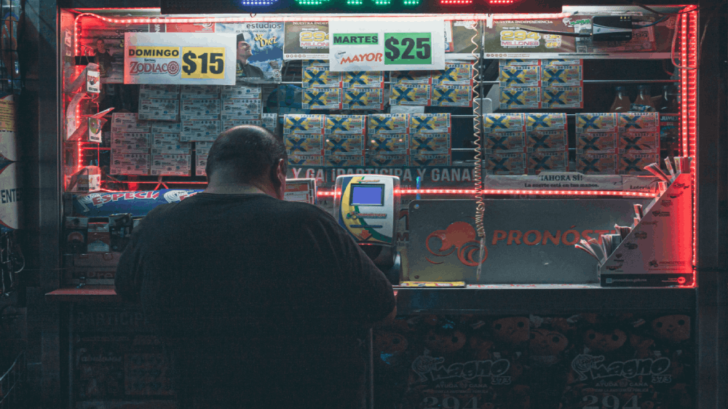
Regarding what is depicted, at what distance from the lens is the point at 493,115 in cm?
365

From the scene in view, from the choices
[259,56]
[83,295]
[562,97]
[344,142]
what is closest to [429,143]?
[344,142]

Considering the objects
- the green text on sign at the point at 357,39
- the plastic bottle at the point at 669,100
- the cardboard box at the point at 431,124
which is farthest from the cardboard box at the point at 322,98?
the plastic bottle at the point at 669,100

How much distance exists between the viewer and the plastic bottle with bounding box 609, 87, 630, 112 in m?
3.66

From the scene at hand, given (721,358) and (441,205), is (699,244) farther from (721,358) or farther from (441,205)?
(441,205)

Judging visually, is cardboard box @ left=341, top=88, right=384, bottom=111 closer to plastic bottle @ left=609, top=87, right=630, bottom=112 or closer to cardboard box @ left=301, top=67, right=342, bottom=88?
cardboard box @ left=301, top=67, right=342, bottom=88

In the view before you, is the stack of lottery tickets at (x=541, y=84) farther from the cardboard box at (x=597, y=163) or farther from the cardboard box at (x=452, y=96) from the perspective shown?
the cardboard box at (x=597, y=163)

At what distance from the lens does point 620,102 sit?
3.67 meters

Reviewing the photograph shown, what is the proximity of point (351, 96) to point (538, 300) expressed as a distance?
77.6 inches

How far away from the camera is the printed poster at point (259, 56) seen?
3678 mm

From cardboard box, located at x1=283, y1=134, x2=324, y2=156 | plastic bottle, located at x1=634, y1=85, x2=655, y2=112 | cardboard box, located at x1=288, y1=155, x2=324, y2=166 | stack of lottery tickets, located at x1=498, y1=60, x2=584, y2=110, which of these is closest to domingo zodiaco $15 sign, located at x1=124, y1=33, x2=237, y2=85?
cardboard box, located at x1=283, y1=134, x2=324, y2=156

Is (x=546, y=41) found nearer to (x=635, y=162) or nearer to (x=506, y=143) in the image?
(x=506, y=143)

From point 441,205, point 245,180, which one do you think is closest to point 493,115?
point 441,205

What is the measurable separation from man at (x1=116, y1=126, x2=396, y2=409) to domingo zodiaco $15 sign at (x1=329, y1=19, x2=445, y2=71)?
2.30 metres

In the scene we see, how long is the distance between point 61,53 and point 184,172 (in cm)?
114
